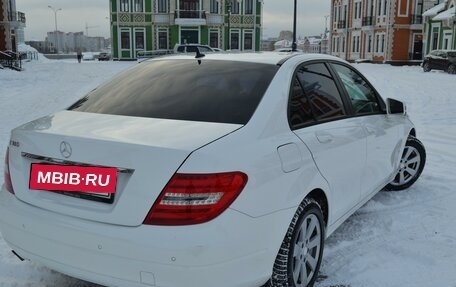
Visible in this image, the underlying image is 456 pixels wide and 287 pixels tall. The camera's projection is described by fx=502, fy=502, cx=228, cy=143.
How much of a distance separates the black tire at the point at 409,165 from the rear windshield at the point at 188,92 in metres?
2.95

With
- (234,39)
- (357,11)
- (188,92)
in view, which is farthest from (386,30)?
(188,92)

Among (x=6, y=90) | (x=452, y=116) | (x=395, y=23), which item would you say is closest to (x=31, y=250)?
(x=452, y=116)

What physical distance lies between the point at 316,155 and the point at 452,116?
990 cm

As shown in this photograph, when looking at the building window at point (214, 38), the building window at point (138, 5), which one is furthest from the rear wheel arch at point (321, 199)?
the building window at point (138, 5)

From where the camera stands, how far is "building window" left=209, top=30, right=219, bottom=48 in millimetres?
51500

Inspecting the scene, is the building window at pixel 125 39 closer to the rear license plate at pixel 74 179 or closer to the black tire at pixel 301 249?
the black tire at pixel 301 249

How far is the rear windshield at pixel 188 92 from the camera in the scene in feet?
10.4

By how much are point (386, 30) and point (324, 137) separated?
157 feet

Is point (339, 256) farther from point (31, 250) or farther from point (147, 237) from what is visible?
point (31, 250)

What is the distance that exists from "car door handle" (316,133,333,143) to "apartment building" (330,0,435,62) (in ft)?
154

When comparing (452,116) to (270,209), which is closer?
(270,209)

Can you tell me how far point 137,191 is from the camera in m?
2.56

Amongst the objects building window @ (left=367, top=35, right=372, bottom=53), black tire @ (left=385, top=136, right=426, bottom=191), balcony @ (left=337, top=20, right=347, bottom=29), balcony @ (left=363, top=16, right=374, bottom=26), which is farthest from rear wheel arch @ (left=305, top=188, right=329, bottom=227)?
balcony @ (left=337, top=20, right=347, bottom=29)

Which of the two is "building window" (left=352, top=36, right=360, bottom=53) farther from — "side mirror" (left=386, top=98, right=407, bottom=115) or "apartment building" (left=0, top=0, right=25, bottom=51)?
"side mirror" (left=386, top=98, right=407, bottom=115)
